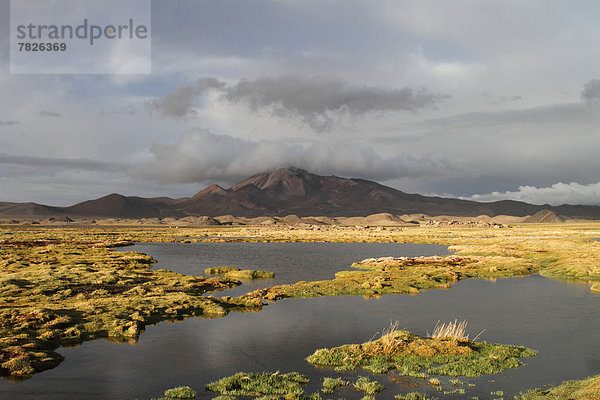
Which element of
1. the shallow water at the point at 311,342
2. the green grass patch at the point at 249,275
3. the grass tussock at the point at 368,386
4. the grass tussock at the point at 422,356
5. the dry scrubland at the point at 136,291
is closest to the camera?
the grass tussock at the point at 368,386

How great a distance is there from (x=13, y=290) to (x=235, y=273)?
28.5m

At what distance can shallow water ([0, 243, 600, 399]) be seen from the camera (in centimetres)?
2273

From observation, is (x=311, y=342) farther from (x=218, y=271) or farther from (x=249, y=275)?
(x=218, y=271)

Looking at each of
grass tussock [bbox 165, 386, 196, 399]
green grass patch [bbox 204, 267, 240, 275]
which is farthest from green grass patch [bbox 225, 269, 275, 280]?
grass tussock [bbox 165, 386, 196, 399]

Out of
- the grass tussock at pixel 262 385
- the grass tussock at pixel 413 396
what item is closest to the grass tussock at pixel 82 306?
the grass tussock at pixel 262 385

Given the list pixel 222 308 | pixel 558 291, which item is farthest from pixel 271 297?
pixel 558 291

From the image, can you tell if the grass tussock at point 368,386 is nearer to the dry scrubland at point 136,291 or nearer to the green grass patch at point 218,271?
the dry scrubland at point 136,291

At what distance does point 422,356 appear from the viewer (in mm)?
26609

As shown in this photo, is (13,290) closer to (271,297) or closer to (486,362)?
(271,297)

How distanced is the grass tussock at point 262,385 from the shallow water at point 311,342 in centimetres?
78

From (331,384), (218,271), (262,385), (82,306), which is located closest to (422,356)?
(331,384)

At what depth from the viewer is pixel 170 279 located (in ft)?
186

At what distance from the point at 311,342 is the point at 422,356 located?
775cm

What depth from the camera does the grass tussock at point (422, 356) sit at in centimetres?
2472
